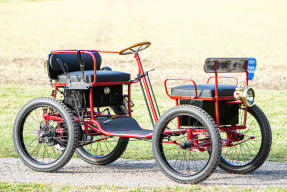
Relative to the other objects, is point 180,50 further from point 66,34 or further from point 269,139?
point 269,139

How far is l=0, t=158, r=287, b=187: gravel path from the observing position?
5152mm

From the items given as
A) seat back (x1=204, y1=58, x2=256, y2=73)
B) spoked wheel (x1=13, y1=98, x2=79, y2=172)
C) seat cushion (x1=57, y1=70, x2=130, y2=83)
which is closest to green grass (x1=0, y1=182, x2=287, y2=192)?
spoked wheel (x1=13, y1=98, x2=79, y2=172)

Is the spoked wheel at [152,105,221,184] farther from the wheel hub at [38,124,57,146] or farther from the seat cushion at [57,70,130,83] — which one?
the wheel hub at [38,124,57,146]

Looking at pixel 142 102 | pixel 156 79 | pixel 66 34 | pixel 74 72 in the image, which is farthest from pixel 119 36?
pixel 74 72

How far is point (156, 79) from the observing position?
15.5 m

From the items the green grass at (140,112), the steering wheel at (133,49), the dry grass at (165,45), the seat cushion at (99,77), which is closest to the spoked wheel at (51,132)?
the seat cushion at (99,77)

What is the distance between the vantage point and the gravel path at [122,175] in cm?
515

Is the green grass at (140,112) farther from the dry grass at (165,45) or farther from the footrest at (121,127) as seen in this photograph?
the dry grass at (165,45)

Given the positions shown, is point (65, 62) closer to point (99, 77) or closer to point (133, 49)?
point (99, 77)

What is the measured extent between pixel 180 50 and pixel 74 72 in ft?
62.2

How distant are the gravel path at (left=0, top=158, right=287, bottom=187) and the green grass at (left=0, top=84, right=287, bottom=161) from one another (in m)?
0.51

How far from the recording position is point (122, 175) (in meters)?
5.48

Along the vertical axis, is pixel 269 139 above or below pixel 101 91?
below

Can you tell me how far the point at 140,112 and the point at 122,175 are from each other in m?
4.62
